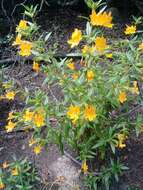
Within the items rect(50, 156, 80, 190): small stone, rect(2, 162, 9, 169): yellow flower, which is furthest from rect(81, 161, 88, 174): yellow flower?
rect(2, 162, 9, 169): yellow flower

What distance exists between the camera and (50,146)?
335 centimetres

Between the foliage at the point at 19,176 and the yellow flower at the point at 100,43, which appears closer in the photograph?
the yellow flower at the point at 100,43

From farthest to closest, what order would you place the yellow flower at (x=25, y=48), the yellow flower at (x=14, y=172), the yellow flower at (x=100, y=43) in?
the yellow flower at (x=14, y=172)
the yellow flower at (x=25, y=48)
the yellow flower at (x=100, y=43)

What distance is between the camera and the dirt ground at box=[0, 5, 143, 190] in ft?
10.2

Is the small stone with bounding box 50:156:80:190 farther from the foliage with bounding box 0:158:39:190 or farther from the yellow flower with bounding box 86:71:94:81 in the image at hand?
the yellow flower with bounding box 86:71:94:81

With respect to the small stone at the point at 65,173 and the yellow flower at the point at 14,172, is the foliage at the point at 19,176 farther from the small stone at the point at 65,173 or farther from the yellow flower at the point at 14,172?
the small stone at the point at 65,173

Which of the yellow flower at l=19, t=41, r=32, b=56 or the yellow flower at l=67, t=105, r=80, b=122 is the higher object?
the yellow flower at l=19, t=41, r=32, b=56

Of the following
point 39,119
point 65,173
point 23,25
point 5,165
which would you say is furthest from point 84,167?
point 23,25

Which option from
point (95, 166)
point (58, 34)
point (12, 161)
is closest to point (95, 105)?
point (95, 166)

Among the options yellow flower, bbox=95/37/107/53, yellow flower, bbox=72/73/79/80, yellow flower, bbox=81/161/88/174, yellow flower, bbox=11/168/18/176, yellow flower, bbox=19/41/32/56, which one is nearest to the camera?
yellow flower, bbox=95/37/107/53

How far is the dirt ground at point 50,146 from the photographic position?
10.2 feet

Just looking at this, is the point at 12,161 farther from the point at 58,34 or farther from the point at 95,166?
the point at 58,34

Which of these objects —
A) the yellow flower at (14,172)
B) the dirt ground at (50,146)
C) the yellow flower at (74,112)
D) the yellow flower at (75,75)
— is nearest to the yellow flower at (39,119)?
the yellow flower at (74,112)

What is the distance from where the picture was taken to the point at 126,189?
9.89ft
